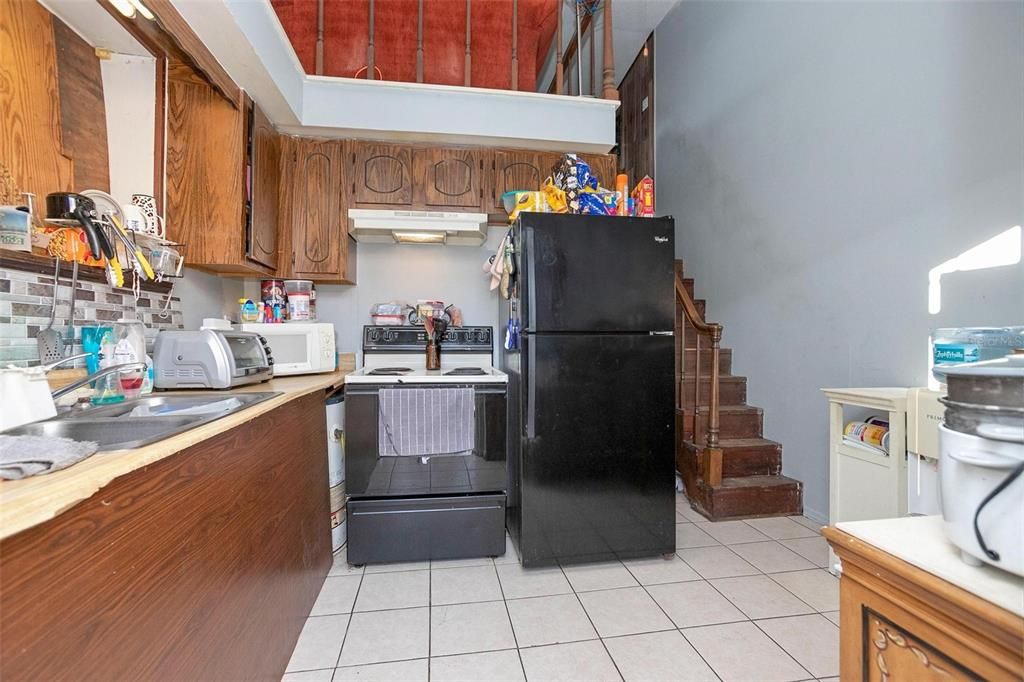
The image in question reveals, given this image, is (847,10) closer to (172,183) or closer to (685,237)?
(685,237)

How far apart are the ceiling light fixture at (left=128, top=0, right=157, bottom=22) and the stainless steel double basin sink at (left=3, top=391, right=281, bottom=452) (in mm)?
1280

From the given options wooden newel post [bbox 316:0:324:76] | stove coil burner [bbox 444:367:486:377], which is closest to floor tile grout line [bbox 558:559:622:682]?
stove coil burner [bbox 444:367:486:377]

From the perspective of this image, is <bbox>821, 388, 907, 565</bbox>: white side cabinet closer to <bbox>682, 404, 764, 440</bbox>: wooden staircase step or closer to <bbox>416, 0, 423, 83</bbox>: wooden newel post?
<bbox>682, 404, 764, 440</bbox>: wooden staircase step

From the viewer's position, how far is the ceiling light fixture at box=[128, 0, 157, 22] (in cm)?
145

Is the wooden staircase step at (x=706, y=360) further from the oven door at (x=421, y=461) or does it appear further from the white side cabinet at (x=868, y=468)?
the oven door at (x=421, y=461)

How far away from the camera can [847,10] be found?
93.2 inches

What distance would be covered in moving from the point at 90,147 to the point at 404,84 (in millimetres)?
1505

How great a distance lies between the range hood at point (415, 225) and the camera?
2463 millimetres

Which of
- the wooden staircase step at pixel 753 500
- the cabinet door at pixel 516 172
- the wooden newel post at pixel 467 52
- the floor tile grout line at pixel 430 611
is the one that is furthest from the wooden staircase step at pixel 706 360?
the wooden newel post at pixel 467 52

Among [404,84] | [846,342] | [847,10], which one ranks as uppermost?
[847,10]

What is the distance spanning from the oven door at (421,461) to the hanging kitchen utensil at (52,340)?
98 cm

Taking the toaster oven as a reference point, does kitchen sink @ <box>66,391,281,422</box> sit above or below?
below

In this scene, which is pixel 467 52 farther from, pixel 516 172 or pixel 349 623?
pixel 349 623

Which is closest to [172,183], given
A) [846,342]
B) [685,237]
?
[846,342]
